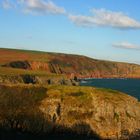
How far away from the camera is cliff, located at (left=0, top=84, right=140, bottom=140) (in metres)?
95.8

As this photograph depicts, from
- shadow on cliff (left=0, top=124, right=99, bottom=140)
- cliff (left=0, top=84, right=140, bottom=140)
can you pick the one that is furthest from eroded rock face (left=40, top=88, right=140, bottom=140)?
shadow on cliff (left=0, top=124, right=99, bottom=140)

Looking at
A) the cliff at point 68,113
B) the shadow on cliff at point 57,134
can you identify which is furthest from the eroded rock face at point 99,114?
the shadow on cliff at point 57,134

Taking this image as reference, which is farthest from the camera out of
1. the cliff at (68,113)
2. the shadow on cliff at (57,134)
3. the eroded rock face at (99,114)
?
the eroded rock face at (99,114)

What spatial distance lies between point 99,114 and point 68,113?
700 cm

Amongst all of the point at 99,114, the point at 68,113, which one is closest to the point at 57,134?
the point at 68,113

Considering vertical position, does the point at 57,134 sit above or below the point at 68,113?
below

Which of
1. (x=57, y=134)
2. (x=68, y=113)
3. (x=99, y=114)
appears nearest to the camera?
(x=57, y=134)

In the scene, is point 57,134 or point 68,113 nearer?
point 57,134

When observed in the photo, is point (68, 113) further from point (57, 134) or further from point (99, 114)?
point (99, 114)

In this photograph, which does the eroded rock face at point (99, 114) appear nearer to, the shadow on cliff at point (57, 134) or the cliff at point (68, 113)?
the cliff at point (68, 113)

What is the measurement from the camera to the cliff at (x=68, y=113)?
95.8m

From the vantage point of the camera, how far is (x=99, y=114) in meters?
99.9

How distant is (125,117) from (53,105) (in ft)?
54.1

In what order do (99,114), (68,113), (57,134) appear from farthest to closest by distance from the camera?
1. (99,114)
2. (68,113)
3. (57,134)
